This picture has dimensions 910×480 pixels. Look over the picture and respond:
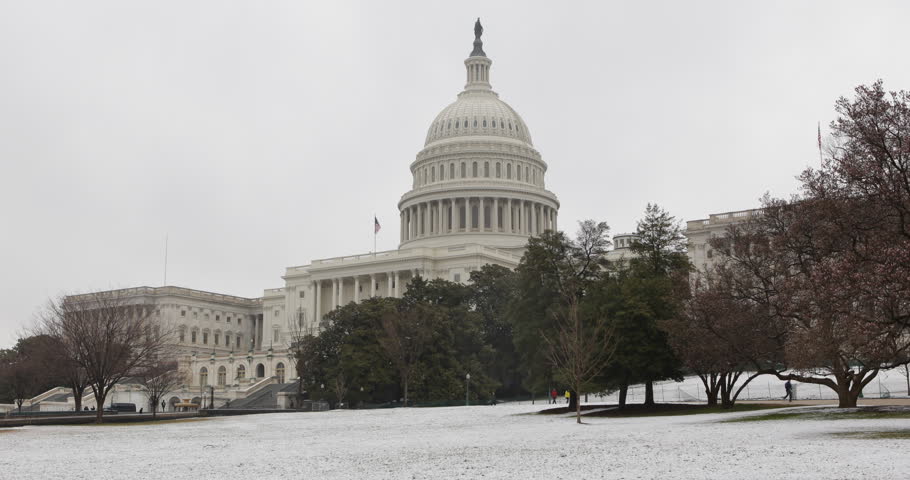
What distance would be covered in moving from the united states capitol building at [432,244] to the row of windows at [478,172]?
0.15 metres

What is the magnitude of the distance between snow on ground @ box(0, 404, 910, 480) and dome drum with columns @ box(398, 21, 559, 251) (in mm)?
105429

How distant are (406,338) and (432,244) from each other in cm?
6516

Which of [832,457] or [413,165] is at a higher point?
[413,165]

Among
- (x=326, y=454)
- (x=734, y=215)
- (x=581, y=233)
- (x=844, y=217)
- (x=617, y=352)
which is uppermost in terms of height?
(x=734, y=215)

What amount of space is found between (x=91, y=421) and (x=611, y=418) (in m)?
31.0

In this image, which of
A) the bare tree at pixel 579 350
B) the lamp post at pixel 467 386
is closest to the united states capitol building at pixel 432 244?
the lamp post at pixel 467 386

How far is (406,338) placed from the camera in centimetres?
8200

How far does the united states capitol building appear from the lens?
132 metres

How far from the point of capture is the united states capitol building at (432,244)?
132 meters

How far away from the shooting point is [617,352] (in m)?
52.9

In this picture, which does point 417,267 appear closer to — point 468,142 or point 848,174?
Result: point 468,142

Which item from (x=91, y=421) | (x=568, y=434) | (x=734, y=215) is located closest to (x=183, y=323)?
(x=734, y=215)

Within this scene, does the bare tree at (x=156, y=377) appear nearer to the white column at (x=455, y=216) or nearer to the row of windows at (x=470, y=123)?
the white column at (x=455, y=216)

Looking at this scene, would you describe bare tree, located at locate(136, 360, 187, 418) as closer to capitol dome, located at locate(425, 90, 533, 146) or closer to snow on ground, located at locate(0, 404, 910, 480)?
snow on ground, located at locate(0, 404, 910, 480)
